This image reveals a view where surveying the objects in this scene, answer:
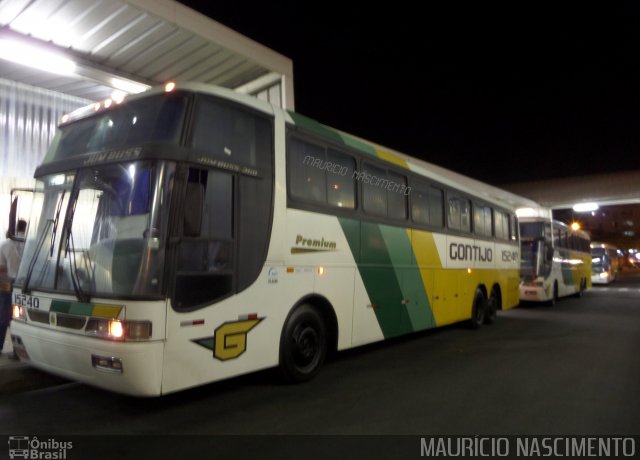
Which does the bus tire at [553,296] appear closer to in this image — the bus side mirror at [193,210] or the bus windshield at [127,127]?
the bus side mirror at [193,210]

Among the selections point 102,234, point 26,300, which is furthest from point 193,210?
point 26,300

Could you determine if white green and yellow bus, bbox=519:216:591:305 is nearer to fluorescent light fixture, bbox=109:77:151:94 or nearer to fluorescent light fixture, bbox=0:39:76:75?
fluorescent light fixture, bbox=109:77:151:94

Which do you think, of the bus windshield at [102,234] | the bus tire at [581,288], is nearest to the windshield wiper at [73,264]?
the bus windshield at [102,234]

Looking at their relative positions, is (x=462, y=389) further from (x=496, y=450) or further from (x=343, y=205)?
(x=343, y=205)

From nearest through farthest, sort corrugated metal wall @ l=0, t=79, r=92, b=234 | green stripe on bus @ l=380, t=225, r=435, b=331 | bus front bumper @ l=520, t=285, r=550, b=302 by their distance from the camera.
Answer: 1. green stripe on bus @ l=380, t=225, r=435, b=331
2. corrugated metal wall @ l=0, t=79, r=92, b=234
3. bus front bumper @ l=520, t=285, r=550, b=302

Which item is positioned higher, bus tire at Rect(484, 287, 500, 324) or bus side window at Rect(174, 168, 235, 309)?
bus side window at Rect(174, 168, 235, 309)

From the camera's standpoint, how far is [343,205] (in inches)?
278

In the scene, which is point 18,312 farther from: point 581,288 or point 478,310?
point 581,288

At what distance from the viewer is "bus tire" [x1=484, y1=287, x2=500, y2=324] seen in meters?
12.2

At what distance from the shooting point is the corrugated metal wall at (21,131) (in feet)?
28.9

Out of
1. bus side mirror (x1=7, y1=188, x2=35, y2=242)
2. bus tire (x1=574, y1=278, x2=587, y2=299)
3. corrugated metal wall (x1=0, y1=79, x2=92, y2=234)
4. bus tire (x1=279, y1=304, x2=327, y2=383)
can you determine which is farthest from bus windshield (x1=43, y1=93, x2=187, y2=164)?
bus tire (x1=574, y1=278, x2=587, y2=299)

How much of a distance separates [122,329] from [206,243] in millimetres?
1131

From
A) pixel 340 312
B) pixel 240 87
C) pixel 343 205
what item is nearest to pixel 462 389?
pixel 340 312

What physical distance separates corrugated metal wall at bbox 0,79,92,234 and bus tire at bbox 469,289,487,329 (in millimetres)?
9722
